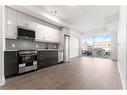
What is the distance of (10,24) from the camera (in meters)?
3.14

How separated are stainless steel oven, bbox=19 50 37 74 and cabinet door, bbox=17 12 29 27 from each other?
1152mm

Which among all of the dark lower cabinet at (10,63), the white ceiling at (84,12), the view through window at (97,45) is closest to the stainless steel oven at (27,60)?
the dark lower cabinet at (10,63)

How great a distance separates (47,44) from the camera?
Result: 527 cm

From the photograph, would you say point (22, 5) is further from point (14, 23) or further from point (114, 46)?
point (114, 46)

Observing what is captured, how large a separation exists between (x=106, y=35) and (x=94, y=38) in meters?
1.22

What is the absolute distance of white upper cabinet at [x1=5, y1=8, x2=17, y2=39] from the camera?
3045 millimetres

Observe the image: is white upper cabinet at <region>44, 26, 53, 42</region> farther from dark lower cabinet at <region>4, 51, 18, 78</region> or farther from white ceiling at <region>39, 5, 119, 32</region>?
dark lower cabinet at <region>4, 51, 18, 78</region>

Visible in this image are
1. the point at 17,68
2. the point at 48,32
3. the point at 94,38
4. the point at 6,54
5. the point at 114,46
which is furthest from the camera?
the point at 94,38

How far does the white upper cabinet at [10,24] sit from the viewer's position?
9.99 feet

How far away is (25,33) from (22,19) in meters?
0.58

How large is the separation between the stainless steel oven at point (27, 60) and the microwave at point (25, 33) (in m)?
0.65

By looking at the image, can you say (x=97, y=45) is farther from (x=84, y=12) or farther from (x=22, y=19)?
(x=22, y=19)

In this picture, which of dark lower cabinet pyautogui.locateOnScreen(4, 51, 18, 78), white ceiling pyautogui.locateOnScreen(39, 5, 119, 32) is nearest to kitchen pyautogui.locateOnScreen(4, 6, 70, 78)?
dark lower cabinet pyautogui.locateOnScreen(4, 51, 18, 78)
